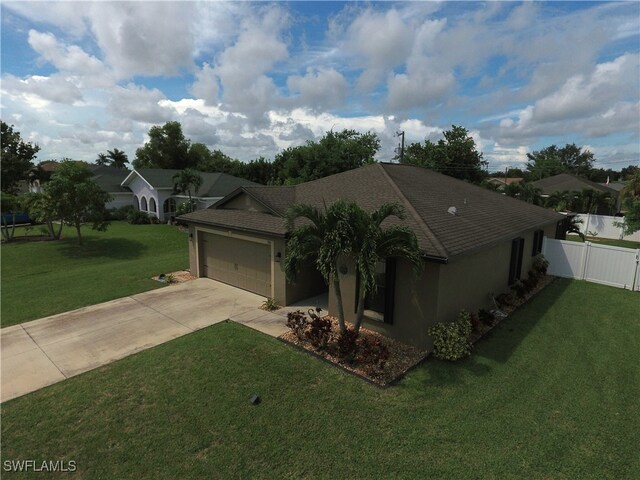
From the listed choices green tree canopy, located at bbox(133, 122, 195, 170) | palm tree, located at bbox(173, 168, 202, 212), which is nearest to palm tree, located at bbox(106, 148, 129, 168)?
green tree canopy, located at bbox(133, 122, 195, 170)

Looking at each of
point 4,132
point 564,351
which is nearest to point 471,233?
point 564,351

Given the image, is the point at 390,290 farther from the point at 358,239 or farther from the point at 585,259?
the point at 585,259

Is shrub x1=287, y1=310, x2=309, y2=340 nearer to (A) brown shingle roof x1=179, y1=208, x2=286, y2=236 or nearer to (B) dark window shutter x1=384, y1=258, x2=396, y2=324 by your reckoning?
(B) dark window shutter x1=384, y1=258, x2=396, y2=324

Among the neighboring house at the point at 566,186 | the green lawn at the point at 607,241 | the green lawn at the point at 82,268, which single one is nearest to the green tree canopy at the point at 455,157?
the neighboring house at the point at 566,186

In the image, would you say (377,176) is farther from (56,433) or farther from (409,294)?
(56,433)

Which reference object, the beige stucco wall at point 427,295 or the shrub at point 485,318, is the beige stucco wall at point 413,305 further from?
the shrub at point 485,318

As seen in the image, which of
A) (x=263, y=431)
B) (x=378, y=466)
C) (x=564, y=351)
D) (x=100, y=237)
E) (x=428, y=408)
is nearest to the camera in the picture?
(x=378, y=466)

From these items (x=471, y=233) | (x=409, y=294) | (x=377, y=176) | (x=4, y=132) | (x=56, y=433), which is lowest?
(x=56, y=433)
